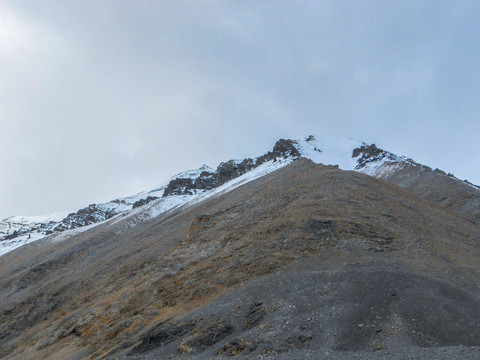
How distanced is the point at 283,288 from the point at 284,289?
0.13 m

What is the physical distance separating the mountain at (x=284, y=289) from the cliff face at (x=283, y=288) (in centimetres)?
8

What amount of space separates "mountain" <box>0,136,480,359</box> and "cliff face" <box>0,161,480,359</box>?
8 cm

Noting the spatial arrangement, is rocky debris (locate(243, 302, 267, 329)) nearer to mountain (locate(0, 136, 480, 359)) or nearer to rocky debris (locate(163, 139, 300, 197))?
mountain (locate(0, 136, 480, 359))

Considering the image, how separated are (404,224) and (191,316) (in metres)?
16.6

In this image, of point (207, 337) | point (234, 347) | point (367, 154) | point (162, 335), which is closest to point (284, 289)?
point (207, 337)

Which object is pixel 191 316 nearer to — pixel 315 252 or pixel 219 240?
pixel 315 252

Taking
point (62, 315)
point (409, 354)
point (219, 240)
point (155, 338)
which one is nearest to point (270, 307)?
point (155, 338)

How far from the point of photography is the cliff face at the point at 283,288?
16506mm

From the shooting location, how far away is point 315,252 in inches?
948

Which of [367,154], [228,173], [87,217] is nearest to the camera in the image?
[367,154]

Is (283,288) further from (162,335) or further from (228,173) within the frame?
(228,173)

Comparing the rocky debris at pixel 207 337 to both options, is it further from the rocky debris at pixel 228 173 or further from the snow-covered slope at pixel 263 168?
→ the rocky debris at pixel 228 173

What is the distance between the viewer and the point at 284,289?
20.4m

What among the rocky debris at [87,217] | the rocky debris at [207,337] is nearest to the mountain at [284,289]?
the rocky debris at [207,337]
